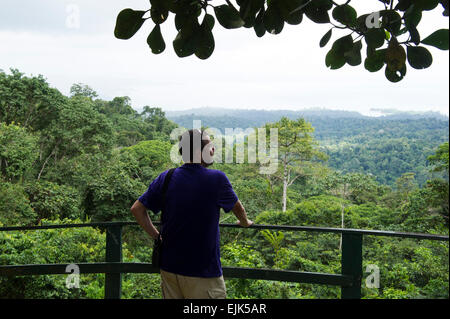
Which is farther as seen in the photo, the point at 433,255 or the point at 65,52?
the point at 65,52

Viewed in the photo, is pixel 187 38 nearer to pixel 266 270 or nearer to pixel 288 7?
pixel 288 7

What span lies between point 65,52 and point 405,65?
5810 cm

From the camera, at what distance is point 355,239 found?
5.61 ft

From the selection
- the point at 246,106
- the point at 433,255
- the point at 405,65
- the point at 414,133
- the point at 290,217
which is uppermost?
the point at 246,106

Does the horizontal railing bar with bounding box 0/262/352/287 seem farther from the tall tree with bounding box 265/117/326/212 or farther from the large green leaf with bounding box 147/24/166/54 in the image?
the tall tree with bounding box 265/117/326/212

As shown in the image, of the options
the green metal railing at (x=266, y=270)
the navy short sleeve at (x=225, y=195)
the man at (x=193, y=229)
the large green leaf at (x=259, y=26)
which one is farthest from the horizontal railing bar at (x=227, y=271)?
the large green leaf at (x=259, y=26)

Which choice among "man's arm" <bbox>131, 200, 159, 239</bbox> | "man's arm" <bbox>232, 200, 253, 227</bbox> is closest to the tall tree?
"man's arm" <bbox>232, 200, 253, 227</bbox>

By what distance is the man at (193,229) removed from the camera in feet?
4.33

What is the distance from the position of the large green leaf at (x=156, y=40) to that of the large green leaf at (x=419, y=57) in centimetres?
52

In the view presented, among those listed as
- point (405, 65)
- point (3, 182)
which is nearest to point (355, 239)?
point (405, 65)

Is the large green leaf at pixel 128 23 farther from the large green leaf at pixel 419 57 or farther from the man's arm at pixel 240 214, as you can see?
the man's arm at pixel 240 214

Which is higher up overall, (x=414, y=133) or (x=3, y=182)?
(x=414, y=133)

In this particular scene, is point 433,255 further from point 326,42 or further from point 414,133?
point 414,133
